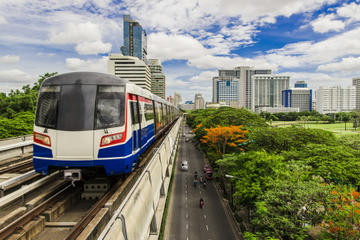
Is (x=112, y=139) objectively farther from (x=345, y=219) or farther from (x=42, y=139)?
(x=345, y=219)

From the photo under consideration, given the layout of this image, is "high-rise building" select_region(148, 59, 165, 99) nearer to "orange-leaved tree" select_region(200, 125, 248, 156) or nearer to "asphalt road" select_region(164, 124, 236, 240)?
"orange-leaved tree" select_region(200, 125, 248, 156)

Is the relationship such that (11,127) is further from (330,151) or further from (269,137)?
(330,151)

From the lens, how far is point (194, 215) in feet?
75.0

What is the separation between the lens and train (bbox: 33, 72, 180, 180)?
812 cm

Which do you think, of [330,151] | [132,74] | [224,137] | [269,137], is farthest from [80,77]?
[132,74]

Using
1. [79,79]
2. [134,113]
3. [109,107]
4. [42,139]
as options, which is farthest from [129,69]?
[42,139]

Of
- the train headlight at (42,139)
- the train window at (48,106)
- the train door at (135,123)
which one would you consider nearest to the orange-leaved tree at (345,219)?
the train door at (135,123)

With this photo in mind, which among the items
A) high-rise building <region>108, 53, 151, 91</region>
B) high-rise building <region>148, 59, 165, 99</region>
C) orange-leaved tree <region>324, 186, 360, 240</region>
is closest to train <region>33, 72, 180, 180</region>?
orange-leaved tree <region>324, 186, 360, 240</region>

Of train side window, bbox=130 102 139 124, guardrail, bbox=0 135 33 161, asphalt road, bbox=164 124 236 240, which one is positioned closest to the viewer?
train side window, bbox=130 102 139 124

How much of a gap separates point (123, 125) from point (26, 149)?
14961mm

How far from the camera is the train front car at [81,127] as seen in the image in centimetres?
812

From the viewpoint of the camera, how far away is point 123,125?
28.9 feet

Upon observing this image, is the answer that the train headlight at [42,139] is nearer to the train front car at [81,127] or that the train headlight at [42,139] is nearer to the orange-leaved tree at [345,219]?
the train front car at [81,127]

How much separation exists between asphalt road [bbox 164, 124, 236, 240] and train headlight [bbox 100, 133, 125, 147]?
545 inches
